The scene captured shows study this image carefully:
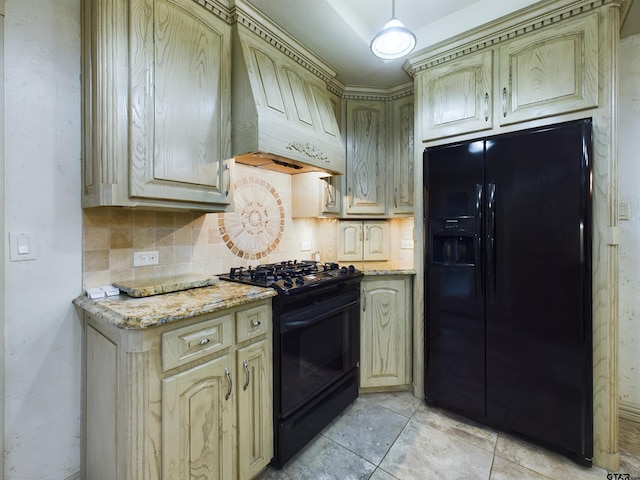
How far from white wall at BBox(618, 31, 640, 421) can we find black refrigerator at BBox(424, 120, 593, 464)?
0.72m

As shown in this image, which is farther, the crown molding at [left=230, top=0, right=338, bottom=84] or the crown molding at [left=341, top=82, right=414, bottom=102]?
the crown molding at [left=341, top=82, right=414, bottom=102]

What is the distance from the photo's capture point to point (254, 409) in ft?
4.67

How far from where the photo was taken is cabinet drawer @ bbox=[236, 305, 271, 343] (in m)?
1.37

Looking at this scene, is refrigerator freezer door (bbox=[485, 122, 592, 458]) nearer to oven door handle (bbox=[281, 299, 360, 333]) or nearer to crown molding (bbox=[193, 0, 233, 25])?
oven door handle (bbox=[281, 299, 360, 333])

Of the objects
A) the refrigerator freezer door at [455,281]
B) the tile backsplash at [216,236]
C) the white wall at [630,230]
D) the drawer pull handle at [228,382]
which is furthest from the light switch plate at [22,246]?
the white wall at [630,230]

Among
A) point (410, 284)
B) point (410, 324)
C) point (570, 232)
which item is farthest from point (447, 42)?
point (410, 324)

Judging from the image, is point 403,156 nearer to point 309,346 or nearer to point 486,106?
point 486,106

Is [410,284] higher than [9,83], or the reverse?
[9,83]

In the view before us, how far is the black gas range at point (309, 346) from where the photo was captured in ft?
5.04

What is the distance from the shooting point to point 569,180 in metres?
1.57

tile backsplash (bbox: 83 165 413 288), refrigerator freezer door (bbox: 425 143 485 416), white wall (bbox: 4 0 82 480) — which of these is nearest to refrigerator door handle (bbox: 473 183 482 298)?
refrigerator freezer door (bbox: 425 143 485 416)

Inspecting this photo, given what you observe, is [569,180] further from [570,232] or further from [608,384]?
[608,384]

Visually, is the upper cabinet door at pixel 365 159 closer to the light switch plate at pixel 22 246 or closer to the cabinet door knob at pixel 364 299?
the cabinet door knob at pixel 364 299

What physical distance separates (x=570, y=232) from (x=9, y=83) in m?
2.72
